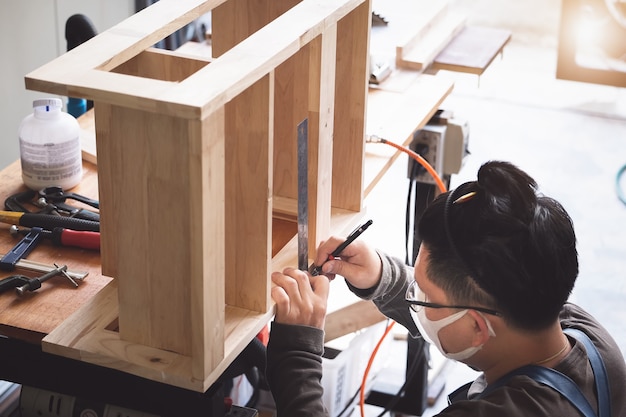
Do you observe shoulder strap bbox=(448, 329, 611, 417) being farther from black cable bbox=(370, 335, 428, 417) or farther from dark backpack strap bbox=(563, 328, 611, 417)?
black cable bbox=(370, 335, 428, 417)

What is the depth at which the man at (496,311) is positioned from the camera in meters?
1.23

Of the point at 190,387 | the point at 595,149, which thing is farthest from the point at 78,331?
the point at 595,149

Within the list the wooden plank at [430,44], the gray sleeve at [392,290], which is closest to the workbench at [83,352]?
the gray sleeve at [392,290]

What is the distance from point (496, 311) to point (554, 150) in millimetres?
3180

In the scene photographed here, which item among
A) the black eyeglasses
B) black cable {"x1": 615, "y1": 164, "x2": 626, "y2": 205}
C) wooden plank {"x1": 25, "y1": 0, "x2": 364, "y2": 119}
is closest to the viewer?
wooden plank {"x1": 25, "y1": 0, "x2": 364, "y2": 119}

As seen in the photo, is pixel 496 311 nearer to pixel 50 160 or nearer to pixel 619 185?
pixel 50 160

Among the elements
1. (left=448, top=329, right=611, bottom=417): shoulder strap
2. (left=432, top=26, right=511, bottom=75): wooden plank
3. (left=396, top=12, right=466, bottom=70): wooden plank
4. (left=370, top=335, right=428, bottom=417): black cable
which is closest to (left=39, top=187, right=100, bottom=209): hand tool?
(left=448, top=329, right=611, bottom=417): shoulder strap

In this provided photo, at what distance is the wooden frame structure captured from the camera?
105cm

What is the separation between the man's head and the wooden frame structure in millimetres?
262

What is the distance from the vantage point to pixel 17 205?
1.66 m

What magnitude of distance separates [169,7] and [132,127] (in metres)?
0.34

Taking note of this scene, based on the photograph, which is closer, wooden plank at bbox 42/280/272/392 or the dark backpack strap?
wooden plank at bbox 42/280/272/392

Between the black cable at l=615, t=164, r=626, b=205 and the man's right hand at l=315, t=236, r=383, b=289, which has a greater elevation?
the man's right hand at l=315, t=236, r=383, b=289

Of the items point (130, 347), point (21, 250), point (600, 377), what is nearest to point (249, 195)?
point (130, 347)
